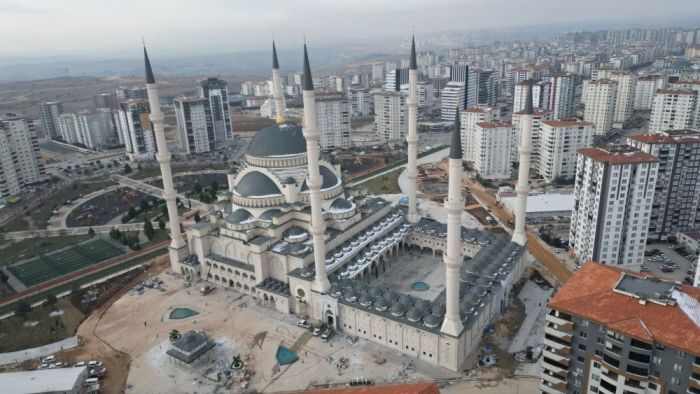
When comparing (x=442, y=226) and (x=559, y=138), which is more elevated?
(x=559, y=138)

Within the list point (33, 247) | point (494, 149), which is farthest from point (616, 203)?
point (33, 247)

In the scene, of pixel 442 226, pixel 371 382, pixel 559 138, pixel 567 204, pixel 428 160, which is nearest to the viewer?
pixel 371 382

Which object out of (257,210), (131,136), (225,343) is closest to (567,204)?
(257,210)

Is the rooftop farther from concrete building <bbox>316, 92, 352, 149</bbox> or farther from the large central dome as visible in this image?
concrete building <bbox>316, 92, 352, 149</bbox>

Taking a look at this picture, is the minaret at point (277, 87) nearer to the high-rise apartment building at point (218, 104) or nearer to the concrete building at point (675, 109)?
the high-rise apartment building at point (218, 104)

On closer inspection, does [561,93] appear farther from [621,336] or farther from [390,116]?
[621,336]

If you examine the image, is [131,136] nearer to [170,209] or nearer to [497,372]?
[170,209]
